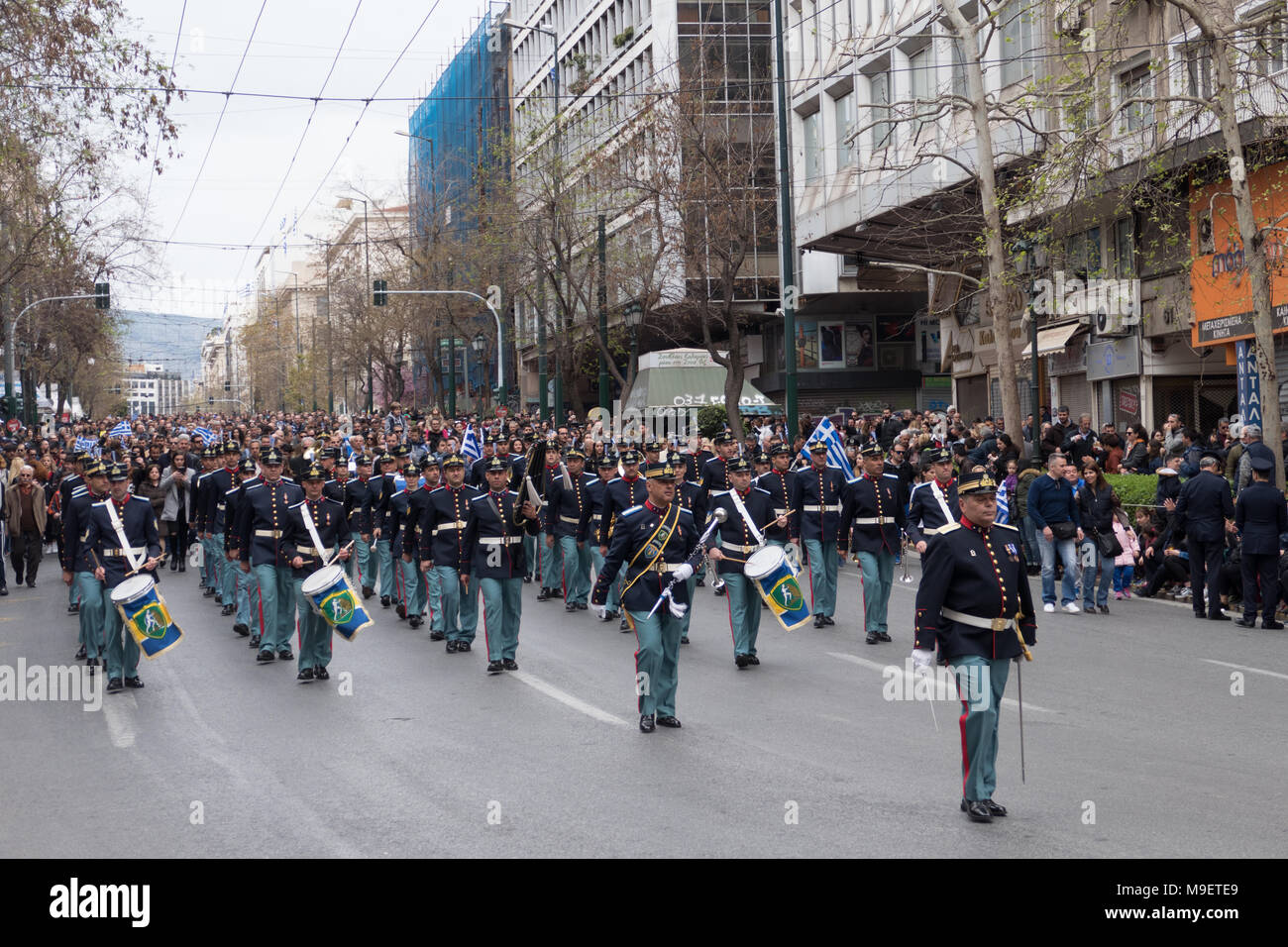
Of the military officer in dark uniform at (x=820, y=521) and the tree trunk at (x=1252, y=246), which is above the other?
the tree trunk at (x=1252, y=246)

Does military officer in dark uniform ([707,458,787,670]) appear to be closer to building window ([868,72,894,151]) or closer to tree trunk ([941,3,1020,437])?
tree trunk ([941,3,1020,437])

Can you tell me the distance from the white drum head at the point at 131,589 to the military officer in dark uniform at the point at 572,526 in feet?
21.3

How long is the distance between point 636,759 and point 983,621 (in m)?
2.42

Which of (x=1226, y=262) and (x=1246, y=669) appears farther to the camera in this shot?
(x=1226, y=262)

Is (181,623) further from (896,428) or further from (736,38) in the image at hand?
(736,38)

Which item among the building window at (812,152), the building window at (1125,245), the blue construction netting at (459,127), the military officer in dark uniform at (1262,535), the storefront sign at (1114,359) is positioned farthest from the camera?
the blue construction netting at (459,127)

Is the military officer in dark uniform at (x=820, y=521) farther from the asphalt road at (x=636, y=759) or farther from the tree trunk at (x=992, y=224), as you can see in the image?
the tree trunk at (x=992, y=224)

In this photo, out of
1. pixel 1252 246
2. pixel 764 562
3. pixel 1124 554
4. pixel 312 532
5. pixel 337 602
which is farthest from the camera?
pixel 1252 246

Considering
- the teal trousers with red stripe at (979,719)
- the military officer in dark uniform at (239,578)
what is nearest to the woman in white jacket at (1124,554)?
the military officer in dark uniform at (239,578)

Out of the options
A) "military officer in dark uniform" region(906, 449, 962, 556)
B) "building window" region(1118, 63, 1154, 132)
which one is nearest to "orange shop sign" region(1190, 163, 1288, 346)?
"building window" region(1118, 63, 1154, 132)

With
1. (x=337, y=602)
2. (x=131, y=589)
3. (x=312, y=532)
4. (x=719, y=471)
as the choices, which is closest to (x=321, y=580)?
(x=337, y=602)

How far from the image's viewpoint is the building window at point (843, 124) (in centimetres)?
3729

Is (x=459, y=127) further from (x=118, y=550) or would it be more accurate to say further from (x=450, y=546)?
(x=118, y=550)

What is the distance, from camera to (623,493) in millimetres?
14977
